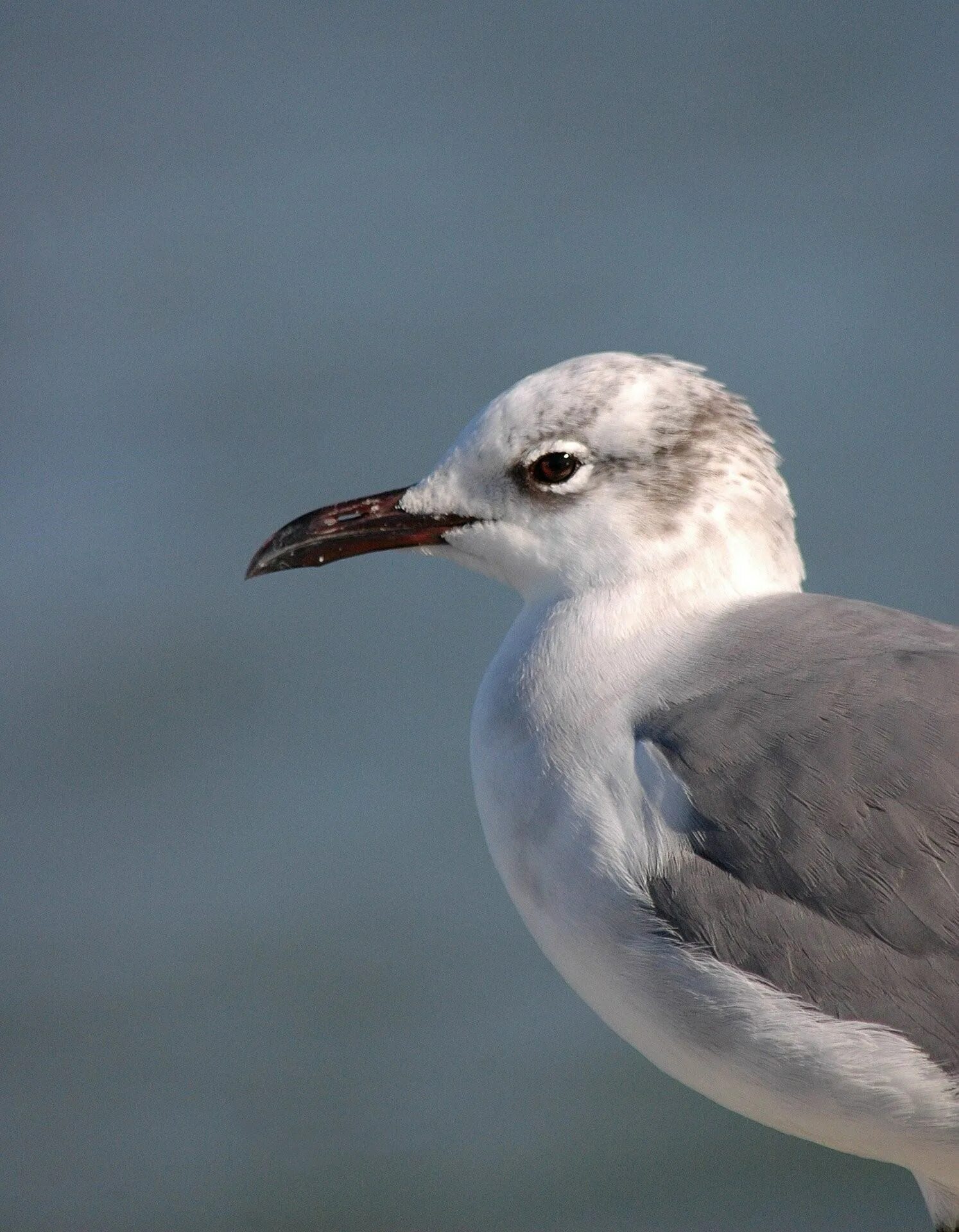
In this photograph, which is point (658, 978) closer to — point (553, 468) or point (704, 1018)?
point (704, 1018)

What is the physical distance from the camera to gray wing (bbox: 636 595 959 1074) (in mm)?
2449

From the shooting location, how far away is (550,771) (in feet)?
8.81


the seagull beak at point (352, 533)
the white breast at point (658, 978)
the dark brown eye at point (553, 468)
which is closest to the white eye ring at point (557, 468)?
the dark brown eye at point (553, 468)

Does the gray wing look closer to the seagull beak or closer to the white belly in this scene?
the white belly

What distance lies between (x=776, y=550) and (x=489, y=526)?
0.52m

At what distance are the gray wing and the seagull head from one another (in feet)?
1.10

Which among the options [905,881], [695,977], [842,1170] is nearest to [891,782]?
[905,881]

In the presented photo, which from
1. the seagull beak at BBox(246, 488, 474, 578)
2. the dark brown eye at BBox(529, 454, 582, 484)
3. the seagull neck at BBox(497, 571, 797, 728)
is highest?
the dark brown eye at BBox(529, 454, 582, 484)

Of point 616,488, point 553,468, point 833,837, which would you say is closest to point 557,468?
point 553,468

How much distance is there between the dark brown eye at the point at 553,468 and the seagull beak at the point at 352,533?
16 centimetres

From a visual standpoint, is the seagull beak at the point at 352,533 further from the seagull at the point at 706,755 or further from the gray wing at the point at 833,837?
the gray wing at the point at 833,837

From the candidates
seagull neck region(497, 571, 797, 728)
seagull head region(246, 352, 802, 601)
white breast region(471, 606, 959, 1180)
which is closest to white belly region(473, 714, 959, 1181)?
white breast region(471, 606, 959, 1180)

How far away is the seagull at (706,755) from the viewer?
8.09ft

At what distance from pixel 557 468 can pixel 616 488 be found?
11 cm
